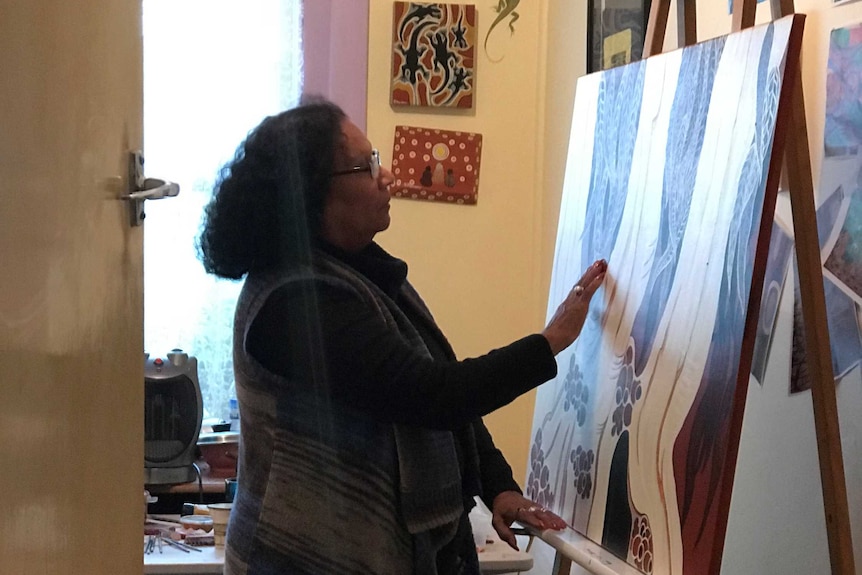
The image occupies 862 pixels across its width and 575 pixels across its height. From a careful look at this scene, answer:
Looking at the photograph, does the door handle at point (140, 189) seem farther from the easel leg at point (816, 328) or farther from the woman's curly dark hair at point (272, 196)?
the easel leg at point (816, 328)

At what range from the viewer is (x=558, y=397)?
5.31 feet

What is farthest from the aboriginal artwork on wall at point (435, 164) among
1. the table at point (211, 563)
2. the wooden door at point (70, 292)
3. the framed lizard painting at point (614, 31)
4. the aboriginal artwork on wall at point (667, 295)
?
the wooden door at point (70, 292)

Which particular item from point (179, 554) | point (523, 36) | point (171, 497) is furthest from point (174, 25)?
point (179, 554)

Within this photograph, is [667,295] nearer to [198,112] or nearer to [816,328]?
[816,328]

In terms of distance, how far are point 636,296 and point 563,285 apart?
30 centimetres

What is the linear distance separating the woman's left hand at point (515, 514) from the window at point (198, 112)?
1298 mm

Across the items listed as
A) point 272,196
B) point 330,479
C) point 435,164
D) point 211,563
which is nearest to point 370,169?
point 272,196

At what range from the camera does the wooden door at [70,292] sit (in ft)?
2.60

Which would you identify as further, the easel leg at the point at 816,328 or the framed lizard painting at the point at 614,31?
the framed lizard painting at the point at 614,31

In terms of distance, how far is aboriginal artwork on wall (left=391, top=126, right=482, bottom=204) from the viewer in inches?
107

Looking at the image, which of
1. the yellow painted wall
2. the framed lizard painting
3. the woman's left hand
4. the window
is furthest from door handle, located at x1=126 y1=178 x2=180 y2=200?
the yellow painted wall

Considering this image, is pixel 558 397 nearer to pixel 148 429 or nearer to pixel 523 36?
pixel 148 429

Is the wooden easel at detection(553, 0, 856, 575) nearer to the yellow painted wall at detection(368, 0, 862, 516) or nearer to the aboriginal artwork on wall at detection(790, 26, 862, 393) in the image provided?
the aboriginal artwork on wall at detection(790, 26, 862, 393)

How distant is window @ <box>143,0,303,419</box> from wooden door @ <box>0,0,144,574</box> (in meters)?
1.43
